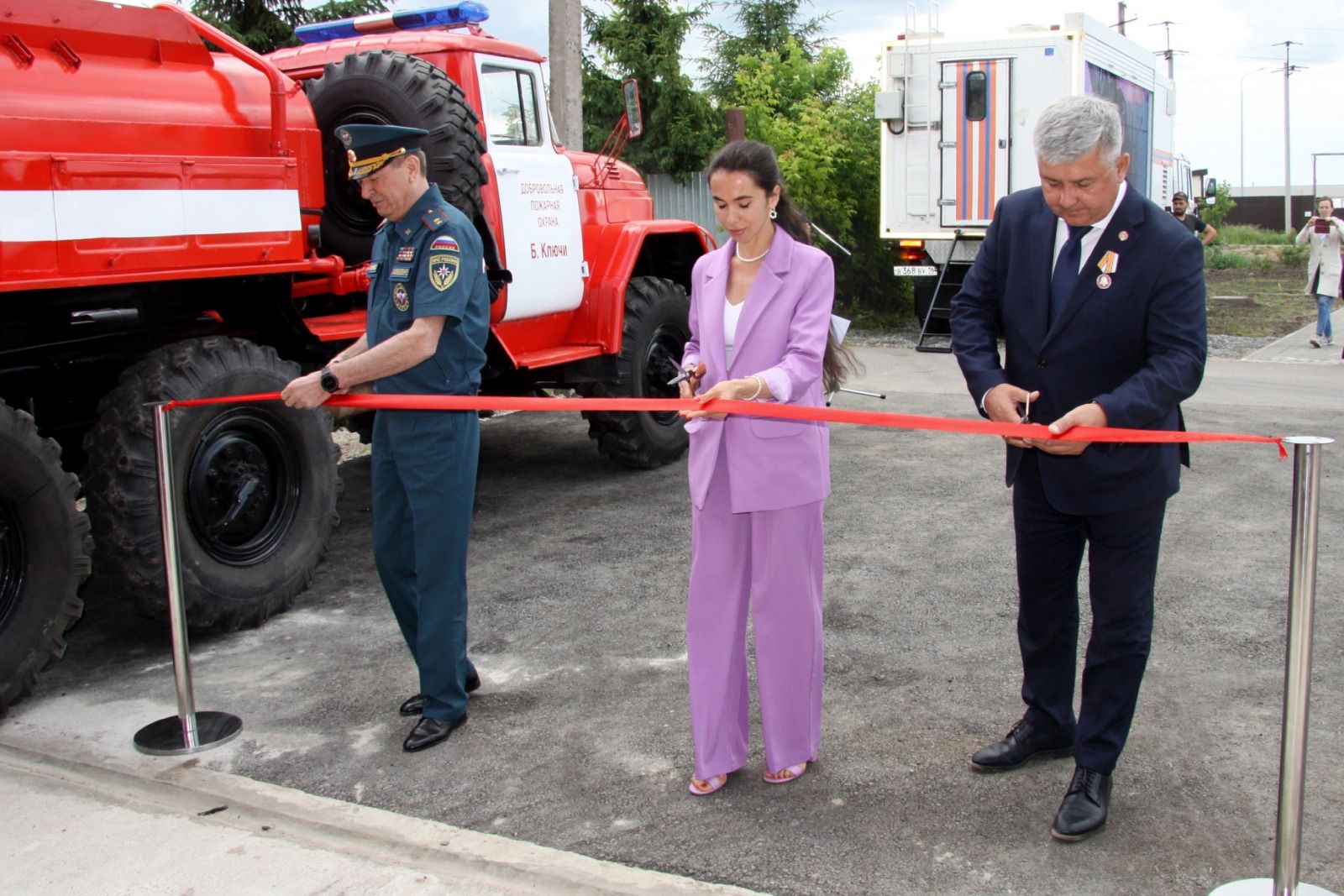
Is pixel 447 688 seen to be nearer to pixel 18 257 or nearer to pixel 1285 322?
pixel 18 257

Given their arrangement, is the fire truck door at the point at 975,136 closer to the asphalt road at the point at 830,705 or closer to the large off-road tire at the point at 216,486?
the asphalt road at the point at 830,705

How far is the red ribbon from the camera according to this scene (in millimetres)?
3031

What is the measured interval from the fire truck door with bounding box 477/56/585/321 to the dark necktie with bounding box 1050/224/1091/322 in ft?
12.4

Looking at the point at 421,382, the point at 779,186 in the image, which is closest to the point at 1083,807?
the point at 779,186

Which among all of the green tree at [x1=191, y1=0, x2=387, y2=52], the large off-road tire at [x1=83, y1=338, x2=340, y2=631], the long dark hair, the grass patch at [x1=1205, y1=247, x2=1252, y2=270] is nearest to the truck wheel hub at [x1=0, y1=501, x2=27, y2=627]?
the large off-road tire at [x1=83, y1=338, x2=340, y2=631]

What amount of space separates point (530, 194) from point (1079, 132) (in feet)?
13.8

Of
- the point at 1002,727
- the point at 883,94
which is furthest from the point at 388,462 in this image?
the point at 883,94

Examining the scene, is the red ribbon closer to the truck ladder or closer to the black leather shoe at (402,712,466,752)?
the black leather shoe at (402,712,466,752)

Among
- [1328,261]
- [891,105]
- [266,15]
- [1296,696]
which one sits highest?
[266,15]

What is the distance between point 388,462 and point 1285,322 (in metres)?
16.2

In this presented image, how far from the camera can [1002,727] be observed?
3990 mm

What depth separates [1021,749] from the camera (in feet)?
12.0

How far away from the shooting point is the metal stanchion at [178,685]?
3980mm

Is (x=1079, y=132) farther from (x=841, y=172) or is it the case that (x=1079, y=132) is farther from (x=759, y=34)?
(x=759, y=34)
